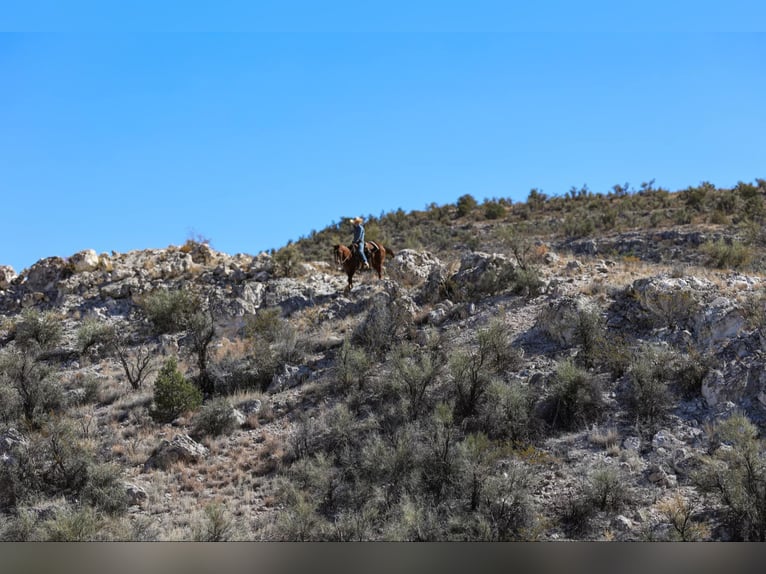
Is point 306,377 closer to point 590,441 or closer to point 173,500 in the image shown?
point 173,500

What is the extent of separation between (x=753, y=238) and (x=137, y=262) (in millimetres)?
23332

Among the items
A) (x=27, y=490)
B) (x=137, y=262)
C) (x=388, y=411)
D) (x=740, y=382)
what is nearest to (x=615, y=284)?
(x=740, y=382)

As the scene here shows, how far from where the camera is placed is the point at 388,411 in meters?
14.4

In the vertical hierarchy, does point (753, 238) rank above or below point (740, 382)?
above

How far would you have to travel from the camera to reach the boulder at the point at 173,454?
13.5m

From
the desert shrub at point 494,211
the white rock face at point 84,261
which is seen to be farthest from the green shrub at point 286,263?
the desert shrub at point 494,211

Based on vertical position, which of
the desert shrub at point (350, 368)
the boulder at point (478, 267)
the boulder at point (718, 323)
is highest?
the boulder at point (478, 267)

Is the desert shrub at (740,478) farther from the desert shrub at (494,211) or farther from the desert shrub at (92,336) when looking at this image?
the desert shrub at (494,211)

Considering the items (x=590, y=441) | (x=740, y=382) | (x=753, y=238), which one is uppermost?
(x=753, y=238)

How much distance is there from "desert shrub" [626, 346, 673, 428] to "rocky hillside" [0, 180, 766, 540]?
40 mm

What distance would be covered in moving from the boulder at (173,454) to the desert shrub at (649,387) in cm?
861

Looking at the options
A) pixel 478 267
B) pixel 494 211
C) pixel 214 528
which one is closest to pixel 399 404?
pixel 214 528

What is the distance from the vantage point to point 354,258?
72.1 ft

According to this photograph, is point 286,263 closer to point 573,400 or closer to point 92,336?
point 92,336
